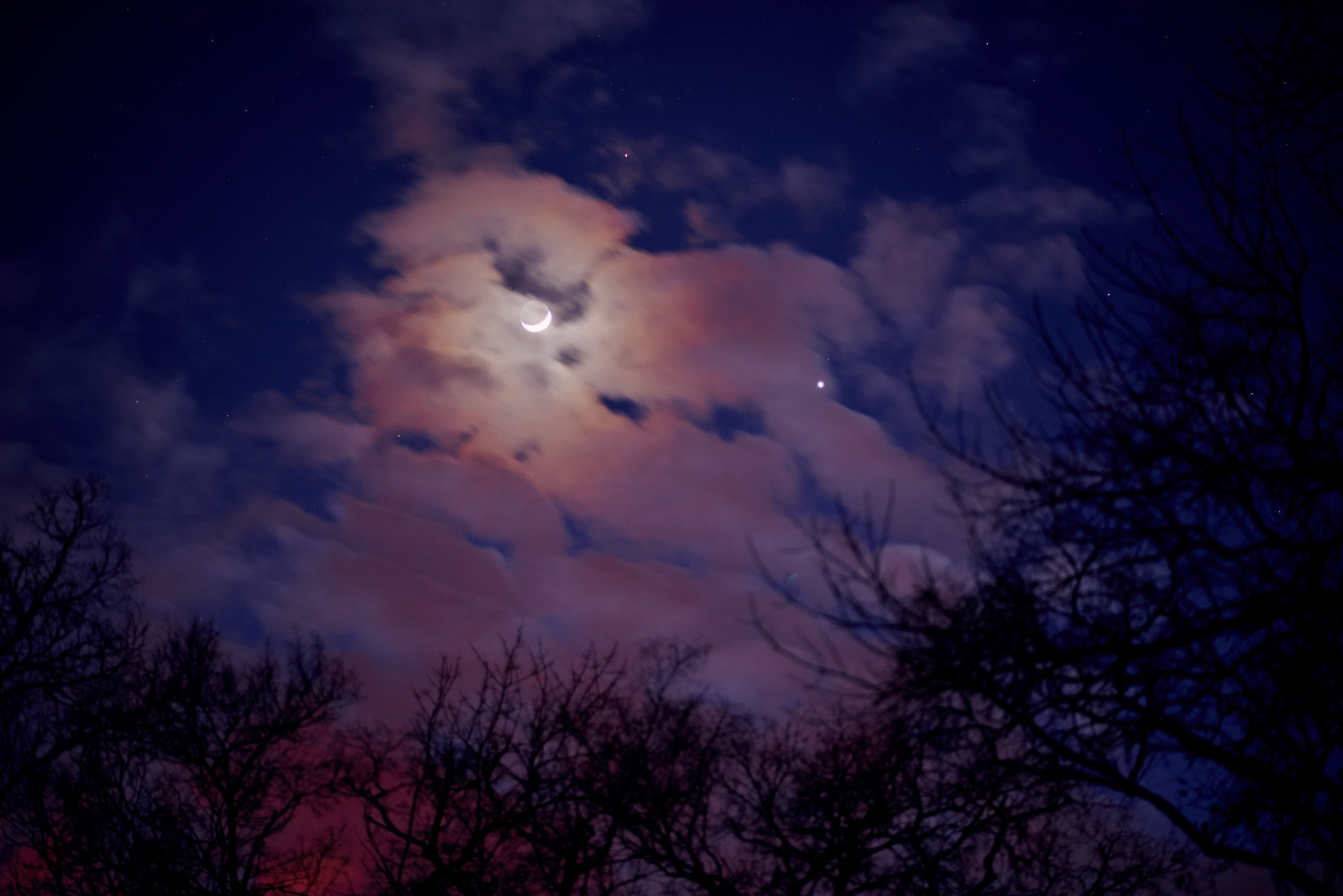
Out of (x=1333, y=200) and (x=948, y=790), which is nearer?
(x=1333, y=200)

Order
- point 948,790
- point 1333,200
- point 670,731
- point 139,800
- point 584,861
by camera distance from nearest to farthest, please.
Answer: point 1333,200 < point 948,790 < point 139,800 < point 584,861 < point 670,731

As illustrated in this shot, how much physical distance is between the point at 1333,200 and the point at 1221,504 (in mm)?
1741

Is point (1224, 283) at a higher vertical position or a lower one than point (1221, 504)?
higher

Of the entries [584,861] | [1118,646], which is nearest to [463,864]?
[584,861]

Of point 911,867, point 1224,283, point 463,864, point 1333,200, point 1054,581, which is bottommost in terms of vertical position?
point 463,864

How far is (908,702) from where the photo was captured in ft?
13.8

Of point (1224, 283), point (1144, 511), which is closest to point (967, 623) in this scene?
point (1144, 511)

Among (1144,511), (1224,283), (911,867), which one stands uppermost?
(1224,283)

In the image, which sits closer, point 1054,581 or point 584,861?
point 1054,581

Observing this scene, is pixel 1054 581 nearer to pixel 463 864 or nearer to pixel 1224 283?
pixel 1224 283

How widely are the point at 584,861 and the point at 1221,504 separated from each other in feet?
38.5

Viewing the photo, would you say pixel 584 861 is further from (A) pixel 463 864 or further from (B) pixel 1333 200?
(B) pixel 1333 200

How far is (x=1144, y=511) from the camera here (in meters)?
4.26

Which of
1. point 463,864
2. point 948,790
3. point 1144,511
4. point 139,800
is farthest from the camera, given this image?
point 463,864
